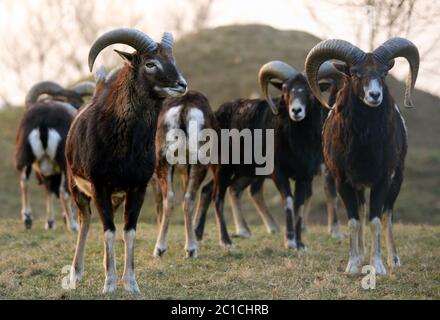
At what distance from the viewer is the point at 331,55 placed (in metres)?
11.9

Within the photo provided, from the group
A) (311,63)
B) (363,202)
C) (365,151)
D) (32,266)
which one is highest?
(311,63)

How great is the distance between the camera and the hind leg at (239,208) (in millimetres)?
16438

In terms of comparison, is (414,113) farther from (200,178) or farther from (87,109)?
(87,109)

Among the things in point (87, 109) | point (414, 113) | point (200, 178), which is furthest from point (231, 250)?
point (414, 113)

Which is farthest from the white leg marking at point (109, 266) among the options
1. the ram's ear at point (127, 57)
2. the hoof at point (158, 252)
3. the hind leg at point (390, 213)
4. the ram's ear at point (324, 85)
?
the ram's ear at point (324, 85)

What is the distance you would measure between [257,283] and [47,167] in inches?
312

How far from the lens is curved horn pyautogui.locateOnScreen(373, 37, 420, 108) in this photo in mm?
11320

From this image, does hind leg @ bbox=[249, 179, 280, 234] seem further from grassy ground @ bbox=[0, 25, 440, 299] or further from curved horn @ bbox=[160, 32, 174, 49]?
curved horn @ bbox=[160, 32, 174, 49]

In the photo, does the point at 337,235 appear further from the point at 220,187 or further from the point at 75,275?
the point at 75,275

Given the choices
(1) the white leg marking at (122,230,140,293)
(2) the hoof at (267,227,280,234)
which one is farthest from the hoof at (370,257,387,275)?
(2) the hoof at (267,227,280,234)

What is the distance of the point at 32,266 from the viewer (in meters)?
11.5

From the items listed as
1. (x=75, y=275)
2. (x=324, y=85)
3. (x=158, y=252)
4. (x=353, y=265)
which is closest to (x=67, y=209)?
(x=158, y=252)

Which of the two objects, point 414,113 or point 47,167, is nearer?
point 47,167

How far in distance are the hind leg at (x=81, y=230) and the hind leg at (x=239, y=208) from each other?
609 cm
